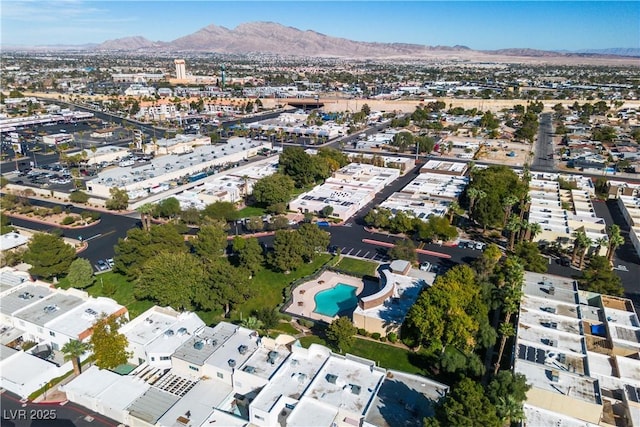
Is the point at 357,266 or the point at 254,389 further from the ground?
the point at 357,266

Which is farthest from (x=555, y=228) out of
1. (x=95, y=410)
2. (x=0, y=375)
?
(x=0, y=375)

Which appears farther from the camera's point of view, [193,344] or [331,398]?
[193,344]

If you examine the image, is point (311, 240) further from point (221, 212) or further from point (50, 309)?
point (50, 309)

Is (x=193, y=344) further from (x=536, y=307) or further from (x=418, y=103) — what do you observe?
(x=418, y=103)

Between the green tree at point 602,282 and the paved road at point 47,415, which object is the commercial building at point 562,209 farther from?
the paved road at point 47,415

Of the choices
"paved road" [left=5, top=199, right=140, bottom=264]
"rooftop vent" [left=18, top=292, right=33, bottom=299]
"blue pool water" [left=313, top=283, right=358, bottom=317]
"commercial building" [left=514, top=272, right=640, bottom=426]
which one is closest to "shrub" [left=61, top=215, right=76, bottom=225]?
"paved road" [left=5, top=199, right=140, bottom=264]

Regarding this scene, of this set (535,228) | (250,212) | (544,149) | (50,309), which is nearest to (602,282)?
(535,228)
